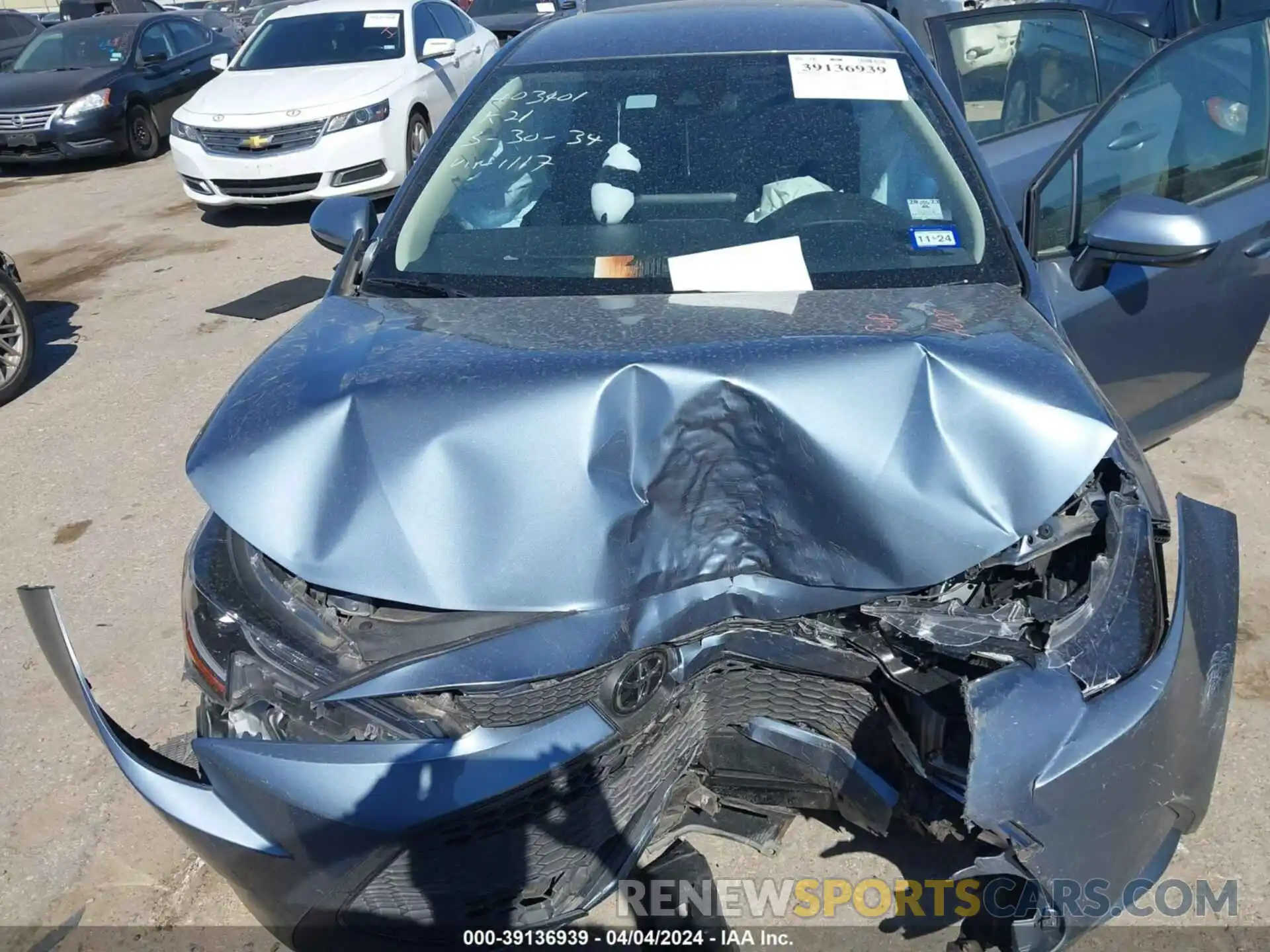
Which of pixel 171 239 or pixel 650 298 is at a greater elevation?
pixel 650 298

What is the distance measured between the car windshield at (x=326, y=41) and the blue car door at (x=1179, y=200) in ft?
21.3

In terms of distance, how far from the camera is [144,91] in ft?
35.6

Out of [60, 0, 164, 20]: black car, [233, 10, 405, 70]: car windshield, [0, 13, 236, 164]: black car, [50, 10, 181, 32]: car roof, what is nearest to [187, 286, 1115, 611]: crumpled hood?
[233, 10, 405, 70]: car windshield

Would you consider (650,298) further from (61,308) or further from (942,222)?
(61,308)

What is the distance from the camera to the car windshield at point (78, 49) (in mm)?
10812

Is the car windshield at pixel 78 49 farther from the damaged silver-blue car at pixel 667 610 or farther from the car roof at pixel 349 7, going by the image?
the damaged silver-blue car at pixel 667 610

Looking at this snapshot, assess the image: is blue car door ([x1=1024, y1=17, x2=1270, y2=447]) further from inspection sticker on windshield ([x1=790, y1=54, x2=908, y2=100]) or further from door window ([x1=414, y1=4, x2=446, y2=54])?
door window ([x1=414, y1=4, x2=446, y2=54])

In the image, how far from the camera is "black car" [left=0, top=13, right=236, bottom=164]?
10.3 meters

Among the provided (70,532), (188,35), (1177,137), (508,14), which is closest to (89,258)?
(70,532)

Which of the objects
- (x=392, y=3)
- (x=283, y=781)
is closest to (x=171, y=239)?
(x=392, y=3)

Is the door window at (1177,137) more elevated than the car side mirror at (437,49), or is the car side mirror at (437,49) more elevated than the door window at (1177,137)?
the door window at (1177,137)

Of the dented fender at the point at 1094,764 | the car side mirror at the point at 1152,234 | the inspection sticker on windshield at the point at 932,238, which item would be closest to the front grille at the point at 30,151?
the inspection sticker on windshield at the point at 932,238

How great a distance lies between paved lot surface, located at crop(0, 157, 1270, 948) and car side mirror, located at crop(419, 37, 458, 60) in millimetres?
1850

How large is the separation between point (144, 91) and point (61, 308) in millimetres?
5100
